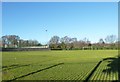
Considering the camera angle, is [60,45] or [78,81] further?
[60,45]

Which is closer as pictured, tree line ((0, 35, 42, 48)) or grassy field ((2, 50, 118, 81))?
grassy field ((2, 50, 118, 81))

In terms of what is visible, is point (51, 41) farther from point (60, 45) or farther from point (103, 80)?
point (103, 80)

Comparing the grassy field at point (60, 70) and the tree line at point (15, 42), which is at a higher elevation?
the tree line at point (15, 42)

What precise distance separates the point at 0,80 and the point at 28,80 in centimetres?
138

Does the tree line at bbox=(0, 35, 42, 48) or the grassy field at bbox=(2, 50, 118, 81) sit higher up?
the tree line at bbox=(0, 35, 42, 48)

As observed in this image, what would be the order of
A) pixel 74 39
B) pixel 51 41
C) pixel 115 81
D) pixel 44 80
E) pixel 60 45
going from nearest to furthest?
pixel 115 81 → pixel 44 80 → pixel 60 45 → pixel 51 41 → pixel 74 39

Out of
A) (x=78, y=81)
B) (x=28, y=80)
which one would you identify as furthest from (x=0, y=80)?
(x=78, y=81)

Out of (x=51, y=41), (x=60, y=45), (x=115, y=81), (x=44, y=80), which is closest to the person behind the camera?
(x=115, y=81)

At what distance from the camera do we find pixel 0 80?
40.5 feet

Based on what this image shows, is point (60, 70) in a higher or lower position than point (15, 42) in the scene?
lower

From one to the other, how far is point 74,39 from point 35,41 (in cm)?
2220

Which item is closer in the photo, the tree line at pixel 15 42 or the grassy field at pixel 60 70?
the grassy field at pixel 60 70

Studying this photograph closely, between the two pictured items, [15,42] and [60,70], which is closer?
[60,70]

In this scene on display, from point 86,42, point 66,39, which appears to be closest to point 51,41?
point 66,39
